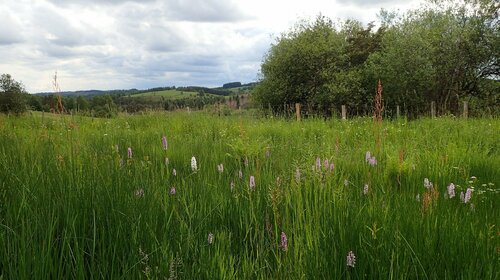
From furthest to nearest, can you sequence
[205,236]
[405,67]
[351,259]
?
[405,67]
[205,236]
[351,259]

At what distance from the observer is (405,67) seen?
102 feet

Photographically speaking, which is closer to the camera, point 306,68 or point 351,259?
point 351,259

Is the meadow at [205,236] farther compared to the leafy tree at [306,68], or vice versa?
the leafy tree at [306,68]

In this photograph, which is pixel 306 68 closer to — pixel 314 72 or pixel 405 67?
pixel 314 72

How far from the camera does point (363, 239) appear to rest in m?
1.75

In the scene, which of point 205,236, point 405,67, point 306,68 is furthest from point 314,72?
point 205,236

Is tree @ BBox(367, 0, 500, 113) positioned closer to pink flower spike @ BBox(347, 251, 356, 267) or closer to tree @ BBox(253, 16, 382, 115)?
tree @ BBox(253, 16, 382, 115)

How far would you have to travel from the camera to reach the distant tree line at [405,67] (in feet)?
101

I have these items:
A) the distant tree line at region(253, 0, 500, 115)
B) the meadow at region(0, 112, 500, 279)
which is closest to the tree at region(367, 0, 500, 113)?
the distant tree line at region(253, 0, 500, 115)

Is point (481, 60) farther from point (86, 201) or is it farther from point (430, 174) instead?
point (86, 201)

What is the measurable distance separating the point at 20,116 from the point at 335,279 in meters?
13.3

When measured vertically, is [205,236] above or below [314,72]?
below

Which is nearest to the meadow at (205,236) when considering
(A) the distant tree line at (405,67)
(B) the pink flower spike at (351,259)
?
(B) the pink flower spike at (351,259)

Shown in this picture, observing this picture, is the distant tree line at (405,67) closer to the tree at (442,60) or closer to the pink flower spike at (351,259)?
the tree at (442,60)
